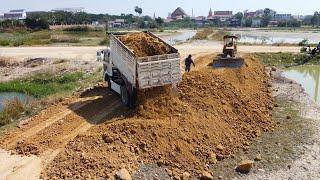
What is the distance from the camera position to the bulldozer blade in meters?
29.5

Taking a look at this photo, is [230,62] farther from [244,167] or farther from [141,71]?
[244,167]

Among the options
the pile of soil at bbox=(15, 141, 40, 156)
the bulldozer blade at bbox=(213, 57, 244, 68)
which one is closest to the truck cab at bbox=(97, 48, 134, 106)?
the pile of soil at bbox=(15, 141, 40, 156)

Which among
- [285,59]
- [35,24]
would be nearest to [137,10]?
[35,24]

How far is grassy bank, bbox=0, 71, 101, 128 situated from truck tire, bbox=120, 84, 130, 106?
13.4 ft

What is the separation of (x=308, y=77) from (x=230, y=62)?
8.19 metres

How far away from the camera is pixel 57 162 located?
14.1 m

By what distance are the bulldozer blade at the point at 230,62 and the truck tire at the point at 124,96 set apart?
1127cm

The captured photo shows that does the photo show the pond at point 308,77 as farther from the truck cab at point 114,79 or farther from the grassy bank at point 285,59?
the truck cab at point 114,79

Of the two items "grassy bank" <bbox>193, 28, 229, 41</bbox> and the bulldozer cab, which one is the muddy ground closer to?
the bulldozer cab

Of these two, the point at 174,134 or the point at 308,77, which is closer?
the point at 174,134

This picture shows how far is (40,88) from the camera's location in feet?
93.9

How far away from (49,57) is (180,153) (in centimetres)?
2975

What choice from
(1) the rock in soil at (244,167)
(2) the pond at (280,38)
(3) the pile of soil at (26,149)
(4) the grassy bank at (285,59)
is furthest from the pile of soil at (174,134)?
(2) the pond at (280,38)

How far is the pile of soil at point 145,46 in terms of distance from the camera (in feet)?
63.8
